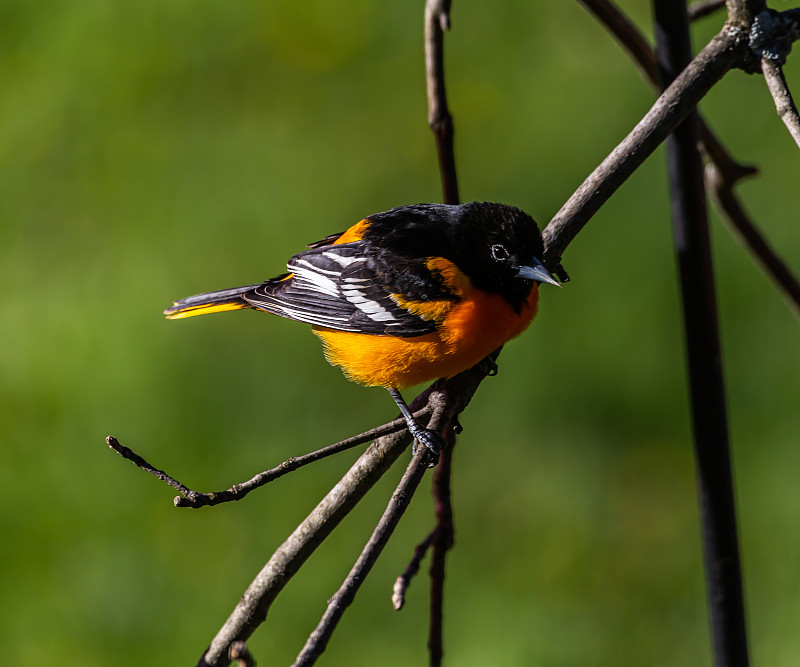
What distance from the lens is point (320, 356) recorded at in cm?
405

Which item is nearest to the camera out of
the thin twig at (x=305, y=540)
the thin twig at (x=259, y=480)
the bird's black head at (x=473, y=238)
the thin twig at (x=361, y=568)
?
the thin twig at (x=361, y=568)

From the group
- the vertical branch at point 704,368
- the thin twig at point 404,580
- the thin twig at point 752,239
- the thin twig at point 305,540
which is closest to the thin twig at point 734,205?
the thin twig at point 752,239

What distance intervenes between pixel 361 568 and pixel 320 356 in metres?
2.63

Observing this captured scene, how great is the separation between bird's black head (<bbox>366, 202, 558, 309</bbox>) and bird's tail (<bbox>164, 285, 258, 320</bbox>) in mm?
478

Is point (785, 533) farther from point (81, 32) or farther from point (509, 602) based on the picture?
point (81, 32)

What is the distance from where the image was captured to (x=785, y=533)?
11.5 feet

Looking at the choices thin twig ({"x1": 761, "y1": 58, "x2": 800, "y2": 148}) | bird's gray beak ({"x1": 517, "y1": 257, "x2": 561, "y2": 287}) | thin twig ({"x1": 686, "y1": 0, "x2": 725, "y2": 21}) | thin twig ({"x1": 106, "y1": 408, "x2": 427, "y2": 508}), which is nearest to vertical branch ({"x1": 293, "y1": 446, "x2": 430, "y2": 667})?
thin twig ({"x1": 106, "y1": 408, "x2": 427, "y2": 508})

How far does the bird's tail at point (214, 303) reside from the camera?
9.05 ft

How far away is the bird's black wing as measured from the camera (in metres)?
2.42

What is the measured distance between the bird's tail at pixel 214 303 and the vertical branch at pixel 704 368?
1.26 metres

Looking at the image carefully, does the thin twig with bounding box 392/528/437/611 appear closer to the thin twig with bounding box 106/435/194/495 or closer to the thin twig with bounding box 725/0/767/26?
the thin twig with bounding box 106/435/194/495

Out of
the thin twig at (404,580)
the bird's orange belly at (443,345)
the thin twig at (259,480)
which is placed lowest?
the thin twig at (404,580)

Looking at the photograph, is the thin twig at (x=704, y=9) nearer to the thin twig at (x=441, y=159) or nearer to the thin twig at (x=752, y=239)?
the thin twig at (x=752, y=239)

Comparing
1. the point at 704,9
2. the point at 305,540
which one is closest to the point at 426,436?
the point at 305,540
